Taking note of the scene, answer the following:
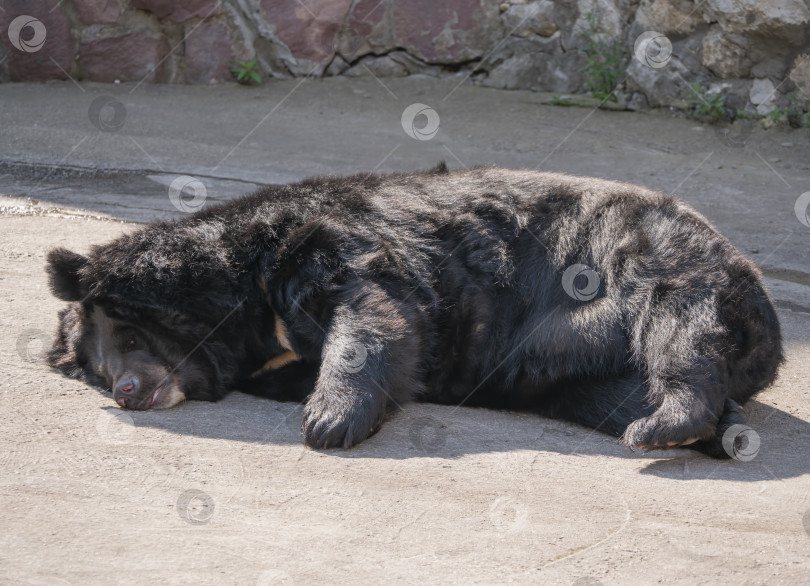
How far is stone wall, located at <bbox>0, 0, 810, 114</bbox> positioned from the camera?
26.5 ft

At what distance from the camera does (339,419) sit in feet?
11.4

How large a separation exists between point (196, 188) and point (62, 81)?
3038 millimetres

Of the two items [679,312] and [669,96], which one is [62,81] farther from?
[679,312]
